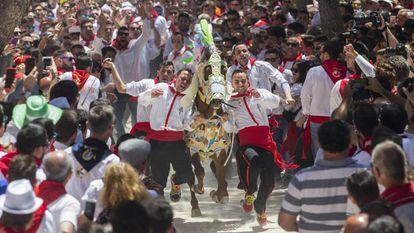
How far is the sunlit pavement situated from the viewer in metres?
9.84

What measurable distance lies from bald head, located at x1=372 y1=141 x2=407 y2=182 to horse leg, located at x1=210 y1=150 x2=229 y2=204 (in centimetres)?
463

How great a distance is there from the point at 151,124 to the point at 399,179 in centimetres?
496

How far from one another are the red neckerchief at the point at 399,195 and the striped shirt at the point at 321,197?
0.49 m

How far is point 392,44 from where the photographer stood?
426 inches

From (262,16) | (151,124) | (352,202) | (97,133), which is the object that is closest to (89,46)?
(262,16)

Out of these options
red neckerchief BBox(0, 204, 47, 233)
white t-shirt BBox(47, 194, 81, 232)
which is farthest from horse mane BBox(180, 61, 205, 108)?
red neckerchief BBox(0, 204, 47, 233)

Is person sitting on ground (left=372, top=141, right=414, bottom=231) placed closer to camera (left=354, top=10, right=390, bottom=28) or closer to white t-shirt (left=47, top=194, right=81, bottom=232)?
white t-shirt (left=47, top=194, right=81, bottom=232)

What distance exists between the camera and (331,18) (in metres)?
13.6

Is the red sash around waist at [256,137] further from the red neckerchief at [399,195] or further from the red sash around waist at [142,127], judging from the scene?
the red neckerchief at [399,195]

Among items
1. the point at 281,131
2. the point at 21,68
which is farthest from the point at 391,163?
the point at 281,131

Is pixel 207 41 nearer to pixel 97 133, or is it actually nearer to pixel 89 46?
pixel 97 133

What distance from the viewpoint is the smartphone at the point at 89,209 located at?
19.7 feet

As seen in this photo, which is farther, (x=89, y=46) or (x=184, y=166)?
(x=89, y=46)

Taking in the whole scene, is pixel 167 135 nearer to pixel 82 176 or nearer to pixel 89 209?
A: pixel 82 176
